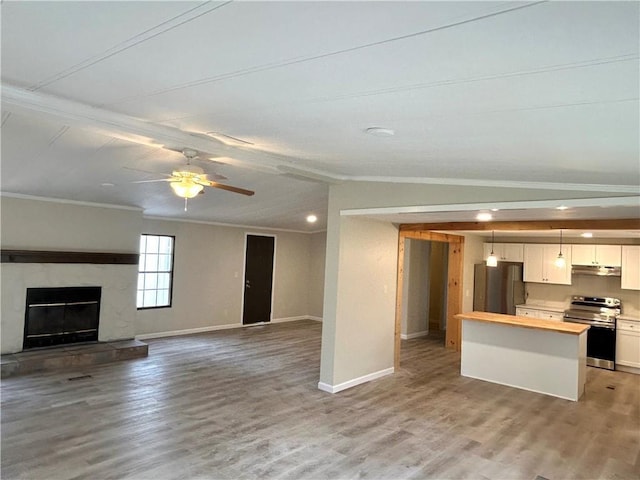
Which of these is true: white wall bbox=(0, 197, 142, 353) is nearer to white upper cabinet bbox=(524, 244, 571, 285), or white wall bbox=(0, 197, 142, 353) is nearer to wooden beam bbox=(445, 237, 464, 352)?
wooden beam bbox=(445, 237, 464, 352)

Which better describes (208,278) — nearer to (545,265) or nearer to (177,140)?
(177,140)

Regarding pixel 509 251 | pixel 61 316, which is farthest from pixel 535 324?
pixel 61 316

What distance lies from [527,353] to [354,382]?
95.9 inches

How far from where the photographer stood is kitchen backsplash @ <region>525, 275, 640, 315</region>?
7.08 meters

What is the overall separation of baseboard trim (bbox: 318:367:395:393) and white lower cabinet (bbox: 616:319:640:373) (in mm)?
3790

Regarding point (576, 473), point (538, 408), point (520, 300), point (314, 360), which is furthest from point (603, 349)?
point (314, 360)

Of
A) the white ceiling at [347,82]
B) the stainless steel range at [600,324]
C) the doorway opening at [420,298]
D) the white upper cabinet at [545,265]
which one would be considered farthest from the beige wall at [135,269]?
the stainless steel range at [600,324]

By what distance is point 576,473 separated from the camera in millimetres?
3469

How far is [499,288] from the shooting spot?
8.02 meters

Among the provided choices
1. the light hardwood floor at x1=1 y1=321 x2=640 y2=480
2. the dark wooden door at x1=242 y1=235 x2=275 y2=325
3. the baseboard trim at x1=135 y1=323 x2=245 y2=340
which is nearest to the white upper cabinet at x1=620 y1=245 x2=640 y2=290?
the light hardwood floor at x1=1 y1=321 x2=640 y2=480

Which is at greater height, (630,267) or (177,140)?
(177,140)

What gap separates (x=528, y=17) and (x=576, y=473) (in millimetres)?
3771

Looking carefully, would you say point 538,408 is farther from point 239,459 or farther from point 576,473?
point 239,459

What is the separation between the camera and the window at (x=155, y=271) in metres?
7.97
